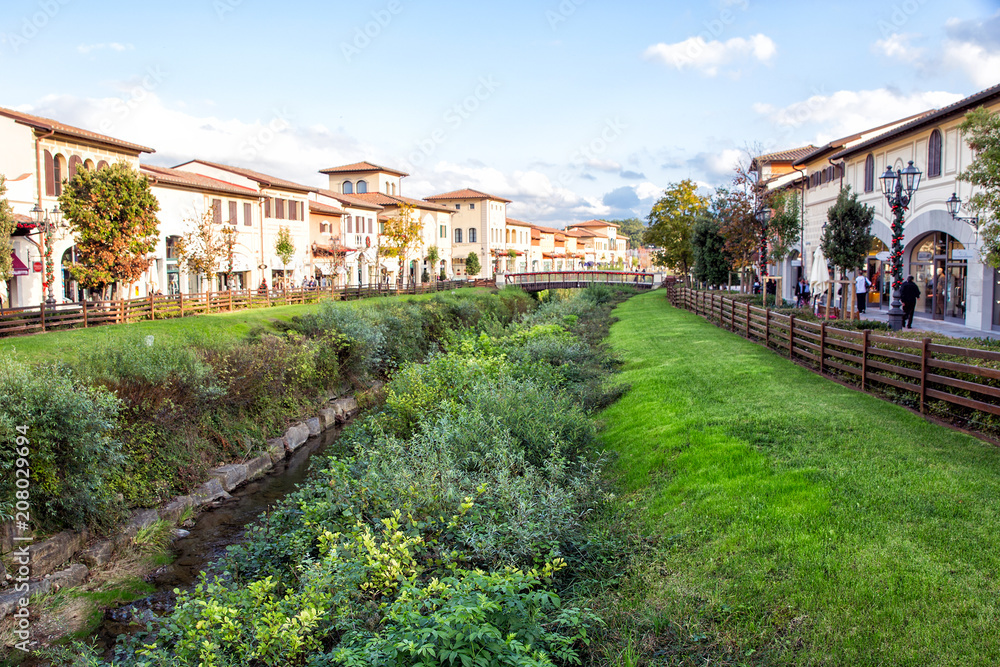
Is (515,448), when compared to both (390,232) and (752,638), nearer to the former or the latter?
(752,638)

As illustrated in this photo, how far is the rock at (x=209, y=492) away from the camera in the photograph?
1266 cm

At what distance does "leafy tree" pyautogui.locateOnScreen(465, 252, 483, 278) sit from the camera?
258 feet

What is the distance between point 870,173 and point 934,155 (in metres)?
6.38

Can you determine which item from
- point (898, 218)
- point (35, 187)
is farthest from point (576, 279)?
point (898, 218)

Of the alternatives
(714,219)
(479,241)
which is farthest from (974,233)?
(479,241)

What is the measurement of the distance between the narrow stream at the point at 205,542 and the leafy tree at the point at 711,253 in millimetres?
30553

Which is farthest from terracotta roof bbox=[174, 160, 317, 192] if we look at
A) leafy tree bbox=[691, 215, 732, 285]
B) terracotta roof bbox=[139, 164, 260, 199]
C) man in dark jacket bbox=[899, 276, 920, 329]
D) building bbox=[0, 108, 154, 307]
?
man in dark jacket bbox=[899, 276, 920, 329]

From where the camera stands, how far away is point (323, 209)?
5281 cm

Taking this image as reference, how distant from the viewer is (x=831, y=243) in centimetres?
2412

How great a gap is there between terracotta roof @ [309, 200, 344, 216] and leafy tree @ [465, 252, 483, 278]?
25461 mm

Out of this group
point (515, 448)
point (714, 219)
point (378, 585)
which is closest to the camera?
point (378, 585)

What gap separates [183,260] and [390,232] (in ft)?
70.9

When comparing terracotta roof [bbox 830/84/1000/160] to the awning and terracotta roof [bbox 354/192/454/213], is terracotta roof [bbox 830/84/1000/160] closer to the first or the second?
the awning

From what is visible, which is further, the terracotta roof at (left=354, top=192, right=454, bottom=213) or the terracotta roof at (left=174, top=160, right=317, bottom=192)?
the terracotta roof at (left=354, top=192, right=454, bottom=213)
